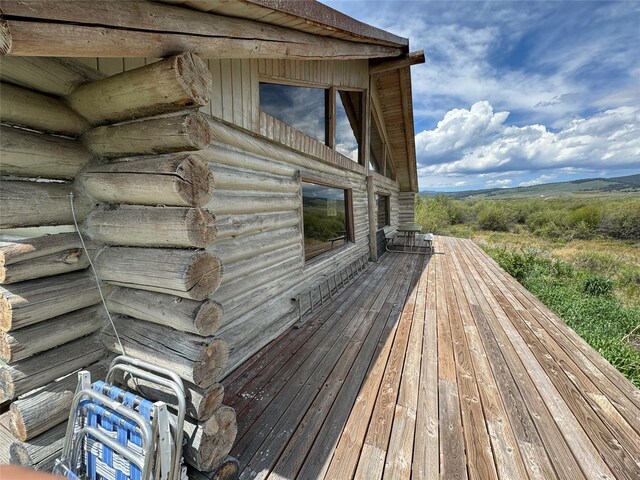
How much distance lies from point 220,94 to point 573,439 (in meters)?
4.05

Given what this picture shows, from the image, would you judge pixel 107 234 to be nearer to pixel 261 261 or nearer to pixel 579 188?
pixel 261 261

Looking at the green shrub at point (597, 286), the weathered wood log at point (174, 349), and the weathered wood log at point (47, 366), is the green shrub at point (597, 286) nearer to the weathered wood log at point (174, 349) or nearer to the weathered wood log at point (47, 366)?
the weathered wood log at point (174, 349)

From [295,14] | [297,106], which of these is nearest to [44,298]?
[295,14]

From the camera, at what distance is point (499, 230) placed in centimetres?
4044

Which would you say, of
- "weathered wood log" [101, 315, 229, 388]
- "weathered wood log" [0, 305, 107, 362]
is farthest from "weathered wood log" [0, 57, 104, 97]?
"weathered wood log" [101, 315, 229, 388]

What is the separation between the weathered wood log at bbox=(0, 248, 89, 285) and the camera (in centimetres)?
141

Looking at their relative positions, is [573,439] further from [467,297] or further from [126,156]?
[126,156]

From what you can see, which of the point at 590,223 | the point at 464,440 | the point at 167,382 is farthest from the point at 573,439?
the point at 590,223

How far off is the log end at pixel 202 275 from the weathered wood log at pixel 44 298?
2.94 ft

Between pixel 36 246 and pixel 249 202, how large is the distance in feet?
5.54

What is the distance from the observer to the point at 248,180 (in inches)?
112

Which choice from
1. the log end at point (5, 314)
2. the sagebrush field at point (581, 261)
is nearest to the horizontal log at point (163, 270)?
the log end at point (5, 314)

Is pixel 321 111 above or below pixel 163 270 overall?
above

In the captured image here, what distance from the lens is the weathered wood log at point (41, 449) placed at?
1512mm
